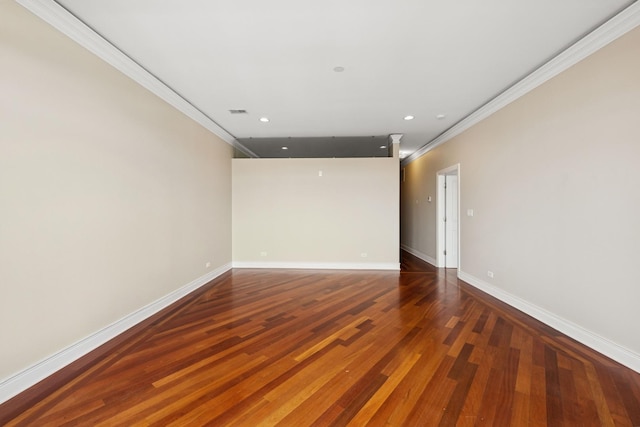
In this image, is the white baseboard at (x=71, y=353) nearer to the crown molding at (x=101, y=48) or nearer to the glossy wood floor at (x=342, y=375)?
the glossy wood floor at (x=342, y=375)

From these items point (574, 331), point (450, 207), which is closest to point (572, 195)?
point (574, 331)

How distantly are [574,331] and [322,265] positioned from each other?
4.12 m

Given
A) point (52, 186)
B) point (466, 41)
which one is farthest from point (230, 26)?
point (466, 41)

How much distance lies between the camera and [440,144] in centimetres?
→ 571

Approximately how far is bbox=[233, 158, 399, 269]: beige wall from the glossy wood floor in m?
2.43

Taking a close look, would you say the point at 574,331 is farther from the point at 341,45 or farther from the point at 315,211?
the point at 315,211

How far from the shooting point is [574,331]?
8.68ft

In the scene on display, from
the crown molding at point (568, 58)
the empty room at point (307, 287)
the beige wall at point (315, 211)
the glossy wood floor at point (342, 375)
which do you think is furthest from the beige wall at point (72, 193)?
the crown molding at point (568, 58)

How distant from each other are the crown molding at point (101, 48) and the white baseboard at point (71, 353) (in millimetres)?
2708

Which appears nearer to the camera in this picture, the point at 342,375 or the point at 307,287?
the point at 342,375

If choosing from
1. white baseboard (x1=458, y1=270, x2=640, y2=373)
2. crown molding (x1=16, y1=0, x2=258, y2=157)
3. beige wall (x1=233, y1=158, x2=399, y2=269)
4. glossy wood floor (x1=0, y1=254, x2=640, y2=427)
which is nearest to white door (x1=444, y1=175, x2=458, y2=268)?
beige wall (x1=233, y1=158, x2=399, y2=269)

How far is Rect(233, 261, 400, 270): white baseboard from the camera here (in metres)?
5.73

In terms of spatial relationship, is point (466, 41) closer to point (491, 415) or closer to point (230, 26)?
point (230, 26)

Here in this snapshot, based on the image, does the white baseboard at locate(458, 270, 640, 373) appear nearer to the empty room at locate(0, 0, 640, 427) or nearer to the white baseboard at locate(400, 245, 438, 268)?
the empty room at locate(0, 0, 640, 427)
